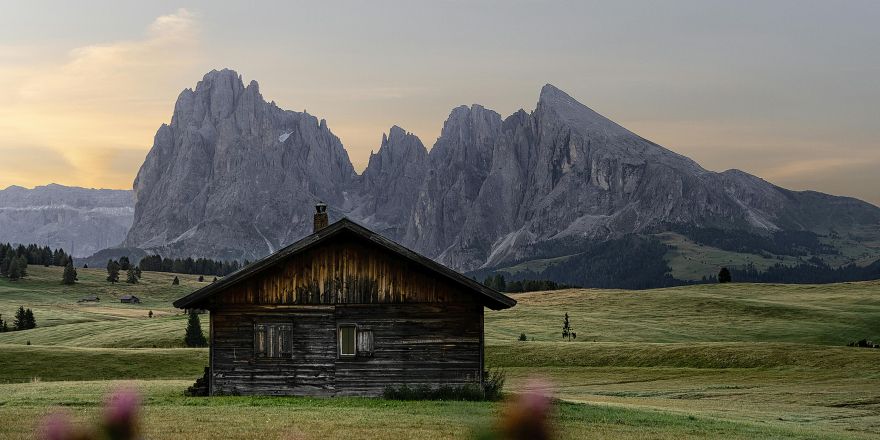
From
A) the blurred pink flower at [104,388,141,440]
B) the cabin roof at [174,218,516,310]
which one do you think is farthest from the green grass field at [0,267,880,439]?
the cabin roof at [174,218,516,310]

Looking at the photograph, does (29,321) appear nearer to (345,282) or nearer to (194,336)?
(194,336)

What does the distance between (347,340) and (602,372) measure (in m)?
40.9

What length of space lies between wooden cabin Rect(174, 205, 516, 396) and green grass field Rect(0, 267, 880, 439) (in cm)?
188

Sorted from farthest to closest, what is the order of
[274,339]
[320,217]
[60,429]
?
[320,217]
[274,339]
[60,429]

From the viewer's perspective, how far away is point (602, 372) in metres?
74.6

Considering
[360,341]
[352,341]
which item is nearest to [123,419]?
[360,341]

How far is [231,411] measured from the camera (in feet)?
102

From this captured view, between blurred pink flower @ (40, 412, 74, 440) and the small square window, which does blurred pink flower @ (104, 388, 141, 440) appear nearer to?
blurred pink flower @ (40, 412, 74, 440)

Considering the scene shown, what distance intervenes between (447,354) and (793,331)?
87.8 meters

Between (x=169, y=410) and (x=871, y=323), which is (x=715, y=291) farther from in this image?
(x=169, y=410)

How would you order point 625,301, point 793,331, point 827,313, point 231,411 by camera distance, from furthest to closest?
point 625,301 → point 827,313 → point 793,331 → point 231,411

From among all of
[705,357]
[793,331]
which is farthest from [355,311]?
[793,331]

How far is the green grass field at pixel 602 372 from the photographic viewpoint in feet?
96.4

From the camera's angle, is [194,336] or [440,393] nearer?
[440,393]
